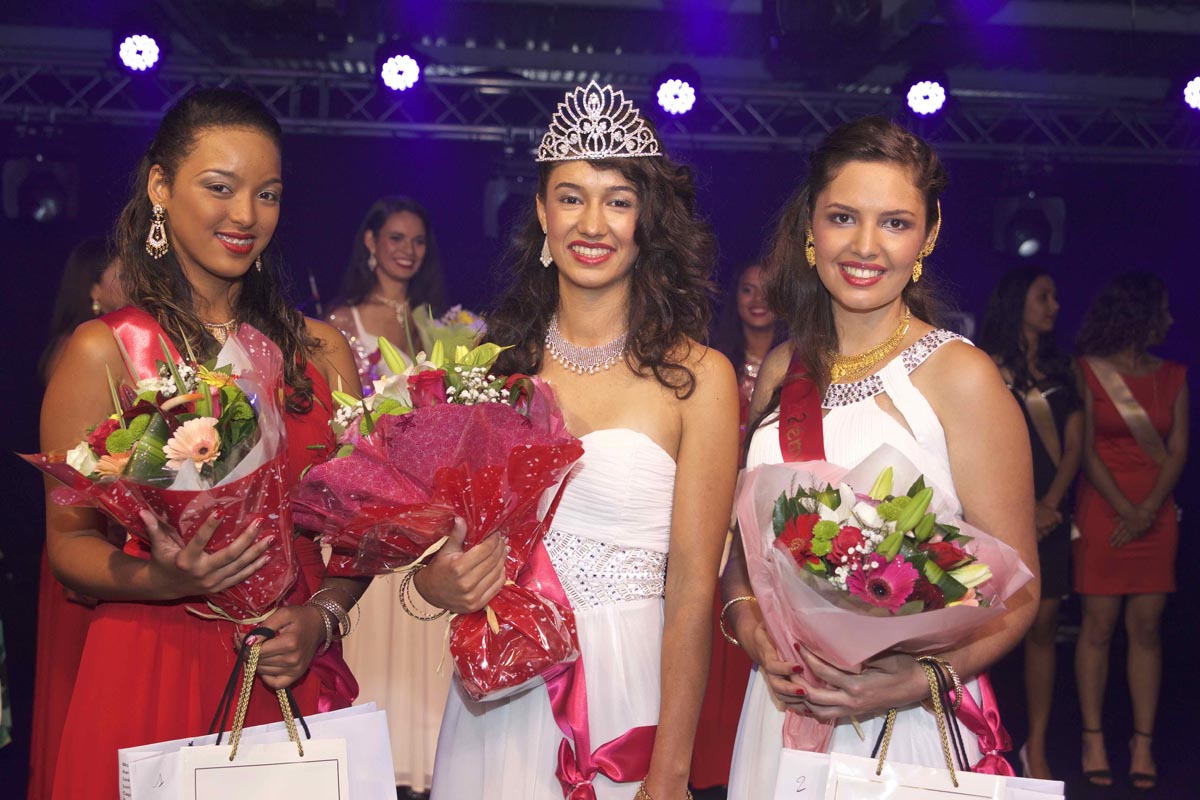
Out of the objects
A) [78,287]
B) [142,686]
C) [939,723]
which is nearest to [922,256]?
[939,723]

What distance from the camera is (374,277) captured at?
215 inches

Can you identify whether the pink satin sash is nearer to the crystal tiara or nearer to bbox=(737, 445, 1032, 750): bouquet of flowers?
bbox=(737, 445, 1032, 750): bouquet of flowers

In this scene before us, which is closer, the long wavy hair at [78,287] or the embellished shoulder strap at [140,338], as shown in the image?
the embellished shoulder strap at [140,338]

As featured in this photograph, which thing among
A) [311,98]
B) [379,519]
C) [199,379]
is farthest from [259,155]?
[311,98]

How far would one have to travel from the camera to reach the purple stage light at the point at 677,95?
257 inches

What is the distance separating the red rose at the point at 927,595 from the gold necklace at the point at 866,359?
1.93 ft

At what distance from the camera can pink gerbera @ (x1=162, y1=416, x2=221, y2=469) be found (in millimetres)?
1707

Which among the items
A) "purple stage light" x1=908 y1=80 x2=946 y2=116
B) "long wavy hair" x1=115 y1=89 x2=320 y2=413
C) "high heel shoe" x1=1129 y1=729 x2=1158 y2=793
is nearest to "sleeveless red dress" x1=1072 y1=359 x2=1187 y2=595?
"high heel shoe" x1=1129 y1=729 x2=1158 y2=793

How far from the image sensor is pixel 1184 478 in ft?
25.9

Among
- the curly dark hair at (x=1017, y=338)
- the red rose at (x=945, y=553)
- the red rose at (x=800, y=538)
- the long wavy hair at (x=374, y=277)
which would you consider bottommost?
the red rose at (x=945, y=553)

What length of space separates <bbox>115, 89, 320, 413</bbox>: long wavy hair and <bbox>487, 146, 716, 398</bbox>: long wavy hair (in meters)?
0.39


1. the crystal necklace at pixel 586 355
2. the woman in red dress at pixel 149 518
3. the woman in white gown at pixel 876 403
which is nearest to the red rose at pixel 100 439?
the woman in red dress at pixel 149 518

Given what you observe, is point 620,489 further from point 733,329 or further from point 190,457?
point 733,329

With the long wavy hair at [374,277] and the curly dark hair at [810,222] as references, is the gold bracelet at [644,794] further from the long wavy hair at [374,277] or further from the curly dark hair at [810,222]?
the long wavy hair at [374,277]
